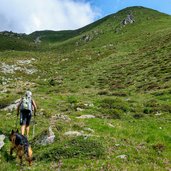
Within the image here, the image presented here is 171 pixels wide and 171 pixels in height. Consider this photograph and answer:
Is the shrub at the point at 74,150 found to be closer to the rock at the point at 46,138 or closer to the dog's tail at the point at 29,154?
the rock at the point at 46,138

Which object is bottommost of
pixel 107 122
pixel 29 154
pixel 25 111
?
pixel 107 122

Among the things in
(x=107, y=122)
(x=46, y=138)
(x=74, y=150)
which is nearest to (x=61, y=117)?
(x=107, y=122)

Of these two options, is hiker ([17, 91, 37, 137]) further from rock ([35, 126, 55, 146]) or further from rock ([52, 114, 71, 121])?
rock ([52, 114, 71, 121])

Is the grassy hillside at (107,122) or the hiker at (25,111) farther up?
the hiker at (25,111)

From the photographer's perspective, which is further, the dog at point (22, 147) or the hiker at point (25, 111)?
the hiker at point (25, 111)

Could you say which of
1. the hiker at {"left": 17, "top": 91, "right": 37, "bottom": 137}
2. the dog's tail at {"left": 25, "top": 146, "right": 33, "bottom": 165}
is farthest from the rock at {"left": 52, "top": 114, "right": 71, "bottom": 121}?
the dog's tail at {"left": 25, "top": 146, "right": 33, "bottom": 165}

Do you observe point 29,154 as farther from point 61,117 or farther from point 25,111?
point 61,117

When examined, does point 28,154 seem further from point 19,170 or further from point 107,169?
point 107,169

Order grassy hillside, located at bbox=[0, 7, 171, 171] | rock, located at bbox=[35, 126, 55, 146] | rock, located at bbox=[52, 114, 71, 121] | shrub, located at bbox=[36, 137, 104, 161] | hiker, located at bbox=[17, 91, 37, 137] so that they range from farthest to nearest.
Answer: rock, located at bbox=[52, 114, 71, 121]
hiker, located at bbox=[17, 91, 37, 137]
rock, located at bbox=[35, 126, 55, 146]
shrub, located at bbox=[36, 137, 104, 161]
grassy hillside, located at bbox=[0, 7, 171, 171]

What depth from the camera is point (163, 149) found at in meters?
18.1

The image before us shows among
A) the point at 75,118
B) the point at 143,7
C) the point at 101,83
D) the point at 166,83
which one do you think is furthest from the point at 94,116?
the point at 143,7

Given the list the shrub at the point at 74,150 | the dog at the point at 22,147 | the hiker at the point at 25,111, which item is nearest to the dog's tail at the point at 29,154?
the dog at the point at 22,147

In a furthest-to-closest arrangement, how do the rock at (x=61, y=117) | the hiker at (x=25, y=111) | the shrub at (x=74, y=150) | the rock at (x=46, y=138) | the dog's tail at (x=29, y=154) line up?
the rock at (x=61, y=117) → the hiker at (x=25, y=111) → the rock at (x=46, y=138) → the shrub at (x=74, y=150) → the dog's tail at (x=29, y=154)

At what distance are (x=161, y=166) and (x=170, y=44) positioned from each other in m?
62.1
